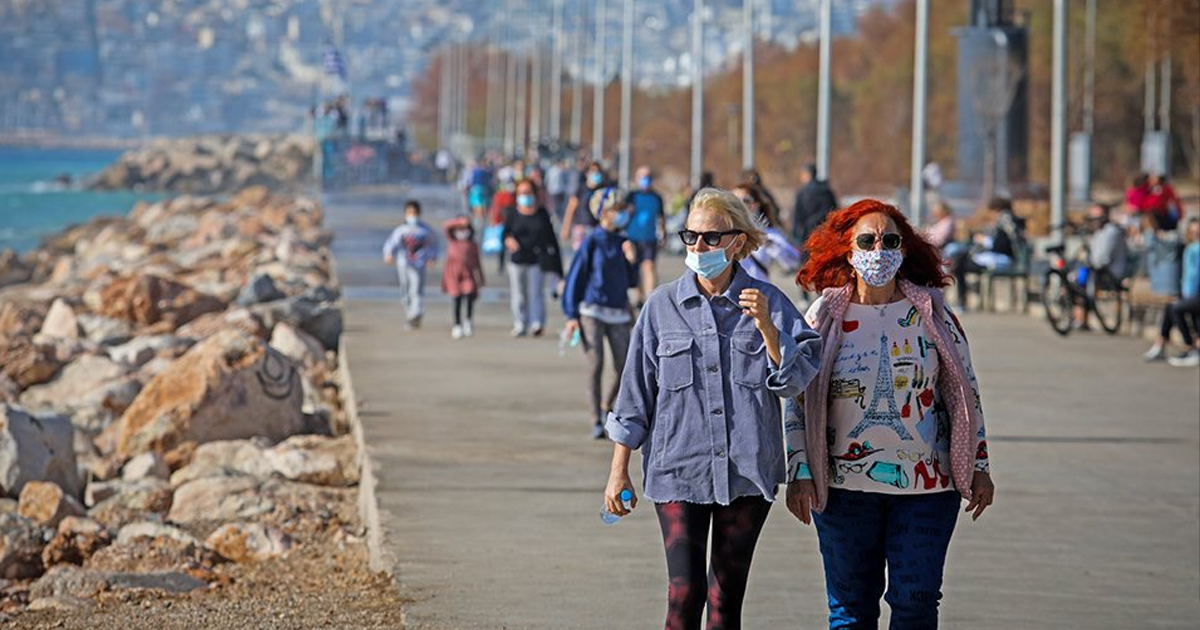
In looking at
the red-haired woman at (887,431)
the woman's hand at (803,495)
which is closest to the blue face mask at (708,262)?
the red-haired woman at (887,431)

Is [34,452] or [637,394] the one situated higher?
[637,394]

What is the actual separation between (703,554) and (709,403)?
18.7 inches

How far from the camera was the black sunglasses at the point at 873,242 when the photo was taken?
7207 mm

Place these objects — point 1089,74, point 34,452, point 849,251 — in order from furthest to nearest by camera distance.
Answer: point 1089,74 < point 34,452 < point 849,251

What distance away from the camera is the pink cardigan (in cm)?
727

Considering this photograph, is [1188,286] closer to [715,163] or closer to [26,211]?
[715,163]

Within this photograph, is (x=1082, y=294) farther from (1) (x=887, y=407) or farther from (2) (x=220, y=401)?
(1) (x=887, y=407)

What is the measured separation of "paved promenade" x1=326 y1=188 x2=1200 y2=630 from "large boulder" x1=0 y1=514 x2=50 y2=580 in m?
1.90

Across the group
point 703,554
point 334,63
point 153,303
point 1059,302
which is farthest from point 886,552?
point 334,63

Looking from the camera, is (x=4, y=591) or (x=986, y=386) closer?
(x=4, y=591)

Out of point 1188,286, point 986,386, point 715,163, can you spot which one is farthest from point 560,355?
point 715,163

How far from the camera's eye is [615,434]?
297 inches

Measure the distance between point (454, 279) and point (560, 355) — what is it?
2.26 metres

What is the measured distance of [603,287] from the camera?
14.8 metres
